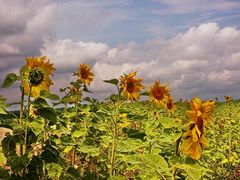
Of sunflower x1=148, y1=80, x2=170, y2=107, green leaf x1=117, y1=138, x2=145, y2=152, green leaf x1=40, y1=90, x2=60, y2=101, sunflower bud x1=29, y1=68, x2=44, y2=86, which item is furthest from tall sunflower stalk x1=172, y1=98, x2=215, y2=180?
sunflower x1=148, y1=80, x2=170, y2=107

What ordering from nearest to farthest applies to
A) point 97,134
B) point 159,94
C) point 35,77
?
point 35,77
point 97,134
point 159,94

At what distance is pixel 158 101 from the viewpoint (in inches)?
214

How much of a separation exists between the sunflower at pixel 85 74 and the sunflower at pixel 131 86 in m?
1.14

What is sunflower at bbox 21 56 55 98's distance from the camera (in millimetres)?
3246

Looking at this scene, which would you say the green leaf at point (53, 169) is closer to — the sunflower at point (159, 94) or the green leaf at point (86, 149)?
the green leaf at point (86, 149)

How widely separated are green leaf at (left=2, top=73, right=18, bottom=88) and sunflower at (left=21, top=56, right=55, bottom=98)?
0.09 m

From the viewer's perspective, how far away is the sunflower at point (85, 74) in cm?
548

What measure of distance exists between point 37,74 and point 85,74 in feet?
7.40

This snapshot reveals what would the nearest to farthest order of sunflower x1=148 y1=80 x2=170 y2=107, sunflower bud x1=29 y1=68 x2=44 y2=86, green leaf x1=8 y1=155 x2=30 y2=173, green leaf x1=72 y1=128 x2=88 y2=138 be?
green leaf x1=8 y1=155 x2=30 y2=173, sunflower bud x1=29 y1=68 x2=44 y2=86, green leaf x1=72 y1=128 x2=88 y2=138, sunflower x1=148 y1=80 x2=170 y2=107

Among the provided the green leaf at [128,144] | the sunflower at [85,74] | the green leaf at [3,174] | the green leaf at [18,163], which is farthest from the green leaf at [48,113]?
the sunflower at [85,74]

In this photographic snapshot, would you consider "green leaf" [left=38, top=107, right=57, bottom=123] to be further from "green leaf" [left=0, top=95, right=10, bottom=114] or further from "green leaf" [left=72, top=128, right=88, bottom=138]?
"green leaf" [left=72, top=128, right=88, bottom=138]

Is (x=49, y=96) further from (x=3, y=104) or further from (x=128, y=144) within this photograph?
(x=128, y=144)

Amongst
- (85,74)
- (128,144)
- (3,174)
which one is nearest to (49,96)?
(3,174)

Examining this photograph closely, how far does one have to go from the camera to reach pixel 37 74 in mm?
3305
